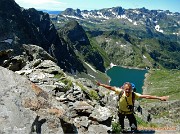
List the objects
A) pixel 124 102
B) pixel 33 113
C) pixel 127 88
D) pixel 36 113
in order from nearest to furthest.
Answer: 1. pixel 33 113
2. pixel 36 113
3. pixel 127 88
4. pixel 124 102

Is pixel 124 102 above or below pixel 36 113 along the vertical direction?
below

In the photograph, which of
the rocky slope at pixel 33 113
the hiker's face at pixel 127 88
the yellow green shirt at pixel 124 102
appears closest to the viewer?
the rocky slope at pixel 33 113

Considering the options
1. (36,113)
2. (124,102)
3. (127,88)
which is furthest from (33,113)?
(124,102)

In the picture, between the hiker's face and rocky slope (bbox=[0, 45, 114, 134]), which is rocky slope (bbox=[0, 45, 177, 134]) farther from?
the hiker's face

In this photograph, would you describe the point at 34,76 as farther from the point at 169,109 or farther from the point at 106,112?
the point at 169,109

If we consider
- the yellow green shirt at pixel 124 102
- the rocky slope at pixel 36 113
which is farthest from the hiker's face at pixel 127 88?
the rocky slope at pixel 36 113

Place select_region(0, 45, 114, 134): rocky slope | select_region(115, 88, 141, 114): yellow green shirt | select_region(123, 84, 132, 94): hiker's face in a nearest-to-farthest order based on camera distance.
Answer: select_region(0, 45, 114, 134): rocky slope, select_region(123, 84, 132, 94): hiker's face, select_region(115, 88, 141, 114): yellow green shirt

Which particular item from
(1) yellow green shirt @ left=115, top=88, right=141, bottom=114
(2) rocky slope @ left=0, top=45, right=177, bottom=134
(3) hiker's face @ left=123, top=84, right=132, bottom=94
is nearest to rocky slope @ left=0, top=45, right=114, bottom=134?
(2) rocky slope @ left=0, top=45, right=177, bottom=134

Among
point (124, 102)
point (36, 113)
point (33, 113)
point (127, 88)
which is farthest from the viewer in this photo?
point (124, 102)

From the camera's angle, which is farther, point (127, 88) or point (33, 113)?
point (127, 88)

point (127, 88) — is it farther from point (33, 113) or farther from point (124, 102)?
point (33, 113)

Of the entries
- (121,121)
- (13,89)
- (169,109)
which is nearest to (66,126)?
(13,89)

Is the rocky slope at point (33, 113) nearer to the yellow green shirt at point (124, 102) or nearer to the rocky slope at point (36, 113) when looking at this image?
the rocky slope at point (36, 113)

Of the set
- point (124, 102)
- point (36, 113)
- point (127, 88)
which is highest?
point (127, 88)
